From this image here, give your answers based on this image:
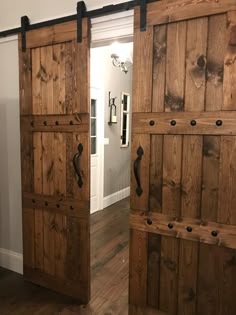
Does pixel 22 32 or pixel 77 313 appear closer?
pixel 77 313

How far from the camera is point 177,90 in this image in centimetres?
150

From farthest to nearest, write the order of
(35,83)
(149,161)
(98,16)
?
(35,83), (98,16), (149,161)

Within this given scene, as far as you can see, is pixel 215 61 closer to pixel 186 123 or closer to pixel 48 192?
pixel 186 123

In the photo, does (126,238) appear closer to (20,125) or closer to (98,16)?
(20,125)

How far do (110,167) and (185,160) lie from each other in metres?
3.10

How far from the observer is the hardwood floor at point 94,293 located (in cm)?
191

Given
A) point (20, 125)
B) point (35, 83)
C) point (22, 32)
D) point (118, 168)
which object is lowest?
point (118, 168)

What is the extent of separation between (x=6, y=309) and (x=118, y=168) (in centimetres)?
321

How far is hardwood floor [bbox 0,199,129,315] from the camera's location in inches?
75.3

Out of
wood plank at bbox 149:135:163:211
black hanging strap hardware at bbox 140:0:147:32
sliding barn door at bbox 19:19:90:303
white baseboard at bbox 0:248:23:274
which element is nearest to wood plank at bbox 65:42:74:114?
sliding barn door at bbox 19:19:90:303

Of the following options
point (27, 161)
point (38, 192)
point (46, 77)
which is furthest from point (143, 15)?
point (38, 192)

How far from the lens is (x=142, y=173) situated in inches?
64.3

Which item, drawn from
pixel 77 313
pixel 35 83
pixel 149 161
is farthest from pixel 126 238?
pixel 35 83

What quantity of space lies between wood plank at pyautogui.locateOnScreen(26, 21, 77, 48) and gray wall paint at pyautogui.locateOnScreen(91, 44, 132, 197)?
1905mm
